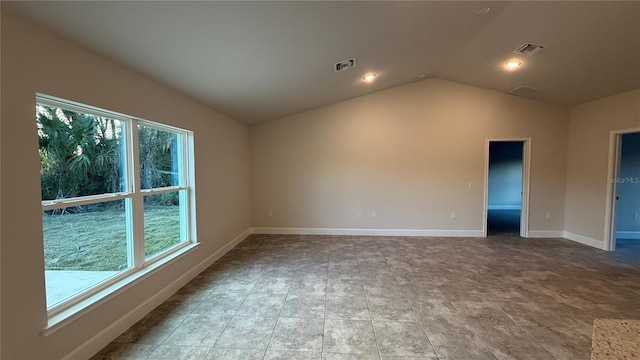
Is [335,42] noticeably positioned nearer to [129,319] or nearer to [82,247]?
[82,247]

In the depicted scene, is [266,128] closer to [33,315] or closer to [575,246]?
[33,315]

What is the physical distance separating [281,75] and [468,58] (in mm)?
2949

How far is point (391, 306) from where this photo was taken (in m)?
2.62

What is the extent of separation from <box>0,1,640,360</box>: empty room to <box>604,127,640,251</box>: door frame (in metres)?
0.03

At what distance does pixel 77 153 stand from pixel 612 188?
6963mm

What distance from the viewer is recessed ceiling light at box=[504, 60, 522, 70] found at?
381 centimetres

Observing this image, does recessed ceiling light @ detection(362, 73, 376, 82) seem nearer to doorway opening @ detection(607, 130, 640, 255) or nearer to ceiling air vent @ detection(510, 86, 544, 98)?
ceiling air vent @ detection(510, 86, 544, 98)

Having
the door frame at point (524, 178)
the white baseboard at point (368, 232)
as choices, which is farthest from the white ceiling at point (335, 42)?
the white baseboard at point (368, 232)

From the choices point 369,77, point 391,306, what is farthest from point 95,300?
point 369,77

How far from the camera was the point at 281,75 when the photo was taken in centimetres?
321

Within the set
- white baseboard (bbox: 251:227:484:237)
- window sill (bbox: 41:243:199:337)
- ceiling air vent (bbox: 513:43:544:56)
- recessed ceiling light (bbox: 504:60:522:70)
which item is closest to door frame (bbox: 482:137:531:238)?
white baseboard (bbox: 251:227:484:237)

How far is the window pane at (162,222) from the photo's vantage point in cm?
273

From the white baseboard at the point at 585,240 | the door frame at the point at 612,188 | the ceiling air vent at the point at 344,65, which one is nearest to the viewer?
the ceiling air vent at the point at 344,65

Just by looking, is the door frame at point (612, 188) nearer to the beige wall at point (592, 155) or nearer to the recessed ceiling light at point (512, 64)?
the beige wall at point (592, 155)
